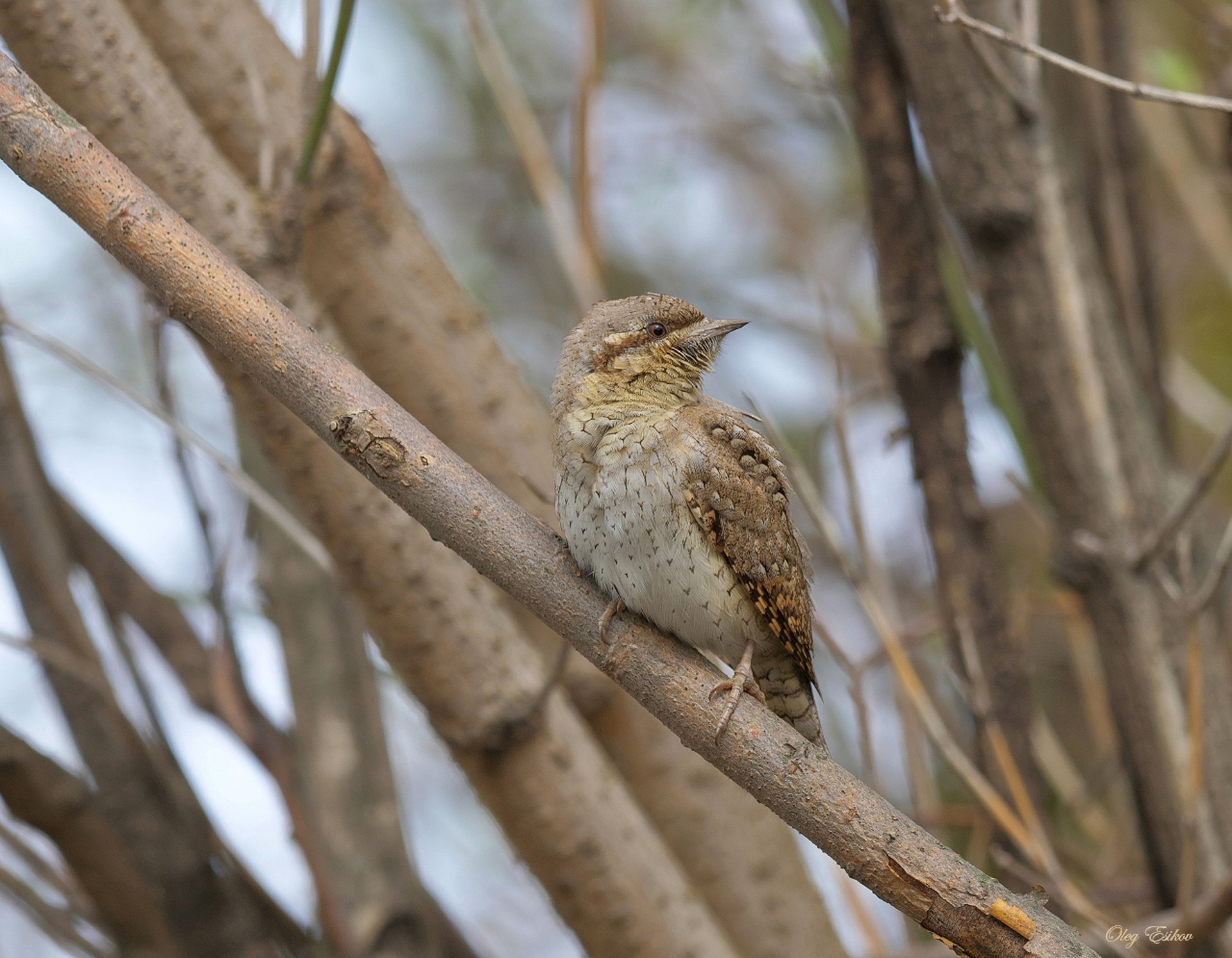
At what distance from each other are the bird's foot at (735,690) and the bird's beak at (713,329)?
87cm

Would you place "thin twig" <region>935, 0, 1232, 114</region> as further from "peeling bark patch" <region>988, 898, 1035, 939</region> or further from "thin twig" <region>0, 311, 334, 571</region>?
"thin twig" <region>0, 311, 334, 571</region>

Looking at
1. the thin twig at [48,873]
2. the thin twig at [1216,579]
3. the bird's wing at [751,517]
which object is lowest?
the thin twig at [48,873]

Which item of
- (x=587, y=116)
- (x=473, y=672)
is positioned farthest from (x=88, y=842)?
(x=587, y=116)

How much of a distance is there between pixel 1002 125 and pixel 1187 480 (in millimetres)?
1107

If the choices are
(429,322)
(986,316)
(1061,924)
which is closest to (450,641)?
(429,322)

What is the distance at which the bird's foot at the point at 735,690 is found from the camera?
1.90m

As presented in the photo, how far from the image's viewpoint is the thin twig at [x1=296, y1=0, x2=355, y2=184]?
2.02 meters

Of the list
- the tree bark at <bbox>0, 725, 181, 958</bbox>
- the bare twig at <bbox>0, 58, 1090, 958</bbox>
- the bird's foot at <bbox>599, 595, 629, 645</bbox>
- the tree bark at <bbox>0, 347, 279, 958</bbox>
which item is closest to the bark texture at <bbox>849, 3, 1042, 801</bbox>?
the bird's foot at <bbox>599, 595, 629, 645</bbox>

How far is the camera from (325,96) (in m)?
2.13

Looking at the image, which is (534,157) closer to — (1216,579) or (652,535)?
(652,535)

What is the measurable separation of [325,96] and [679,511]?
1086 mm

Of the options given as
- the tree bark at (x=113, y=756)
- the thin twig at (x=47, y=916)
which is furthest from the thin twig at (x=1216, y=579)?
the thin twig at (x=47, y=916)

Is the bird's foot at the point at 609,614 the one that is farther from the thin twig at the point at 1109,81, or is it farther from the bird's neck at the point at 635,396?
the thin twig at the point at 1109,81

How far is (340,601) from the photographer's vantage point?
3.54 metres
